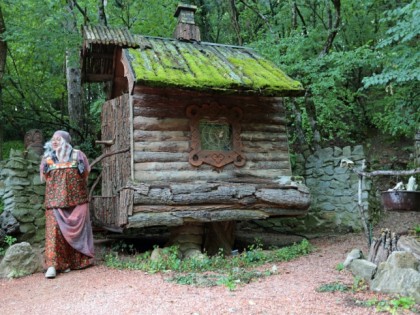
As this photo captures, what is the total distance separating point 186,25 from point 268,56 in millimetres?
2400

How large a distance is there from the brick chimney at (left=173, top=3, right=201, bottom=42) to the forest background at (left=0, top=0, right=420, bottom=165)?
2258mm

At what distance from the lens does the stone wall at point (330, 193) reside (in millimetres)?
9750

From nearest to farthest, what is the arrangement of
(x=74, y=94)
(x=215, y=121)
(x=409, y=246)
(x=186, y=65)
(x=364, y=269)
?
(x=364, y=269), (x=409, y=246), (x=186, y=65), (x=215, y=121), (x=74, y=94)

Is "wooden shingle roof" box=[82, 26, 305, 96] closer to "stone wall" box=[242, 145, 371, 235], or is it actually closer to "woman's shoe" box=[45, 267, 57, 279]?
"stone wall" box=[242, 145, 371, 235]

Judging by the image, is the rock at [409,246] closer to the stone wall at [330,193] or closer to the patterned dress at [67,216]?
the stone wall at [330,193]

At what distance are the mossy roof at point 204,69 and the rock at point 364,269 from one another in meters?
3.46

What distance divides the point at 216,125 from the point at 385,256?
3948 millimetres

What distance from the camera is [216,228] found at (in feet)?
28.3

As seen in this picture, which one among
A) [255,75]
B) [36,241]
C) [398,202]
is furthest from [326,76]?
[36,241]

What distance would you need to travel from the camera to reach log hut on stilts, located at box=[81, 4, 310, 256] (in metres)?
7.25

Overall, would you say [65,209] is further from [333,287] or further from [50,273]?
[333,287]

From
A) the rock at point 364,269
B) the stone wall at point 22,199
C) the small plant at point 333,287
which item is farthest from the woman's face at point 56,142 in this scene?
the rock at point 364,269

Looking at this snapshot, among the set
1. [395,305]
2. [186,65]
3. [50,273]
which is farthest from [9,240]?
[395,305]

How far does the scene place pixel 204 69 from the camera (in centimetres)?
782
